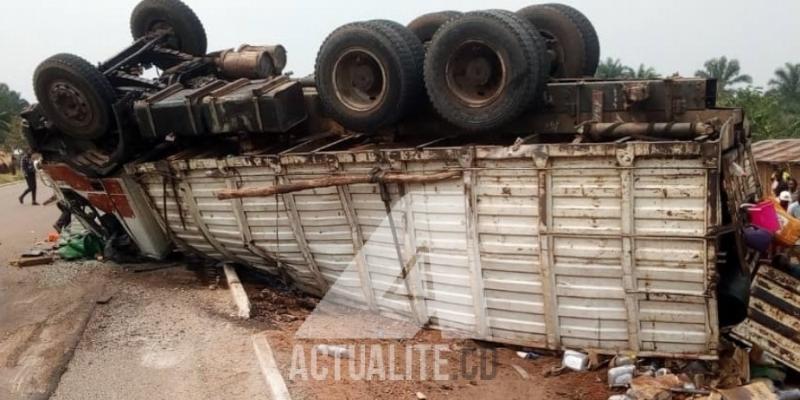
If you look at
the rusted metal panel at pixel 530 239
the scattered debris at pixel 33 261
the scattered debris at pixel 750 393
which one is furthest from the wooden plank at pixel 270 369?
the scattered debris at pixel 33 261

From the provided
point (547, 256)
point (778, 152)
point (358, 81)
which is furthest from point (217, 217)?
point (778, 152)

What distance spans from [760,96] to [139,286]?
2250 centimetres

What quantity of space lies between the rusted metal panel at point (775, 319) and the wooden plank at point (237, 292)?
3.70 m

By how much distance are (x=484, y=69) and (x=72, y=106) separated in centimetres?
443

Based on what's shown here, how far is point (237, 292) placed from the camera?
611 cm

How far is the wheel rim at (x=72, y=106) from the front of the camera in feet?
22.3

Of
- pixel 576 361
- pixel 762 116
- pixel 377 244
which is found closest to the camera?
pixel 576 361

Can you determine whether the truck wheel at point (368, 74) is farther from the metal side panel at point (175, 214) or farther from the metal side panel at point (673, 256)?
the metal side panel at point (175, 214)

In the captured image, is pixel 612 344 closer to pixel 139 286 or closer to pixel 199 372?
pixel 199 372

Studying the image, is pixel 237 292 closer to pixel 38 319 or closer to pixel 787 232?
pixel 38 319

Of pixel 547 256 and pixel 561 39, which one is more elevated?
pixel 561 39

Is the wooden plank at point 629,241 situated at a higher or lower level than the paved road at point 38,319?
higher

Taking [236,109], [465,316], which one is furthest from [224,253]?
[465,316]

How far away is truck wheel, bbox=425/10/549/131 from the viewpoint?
183 inches
